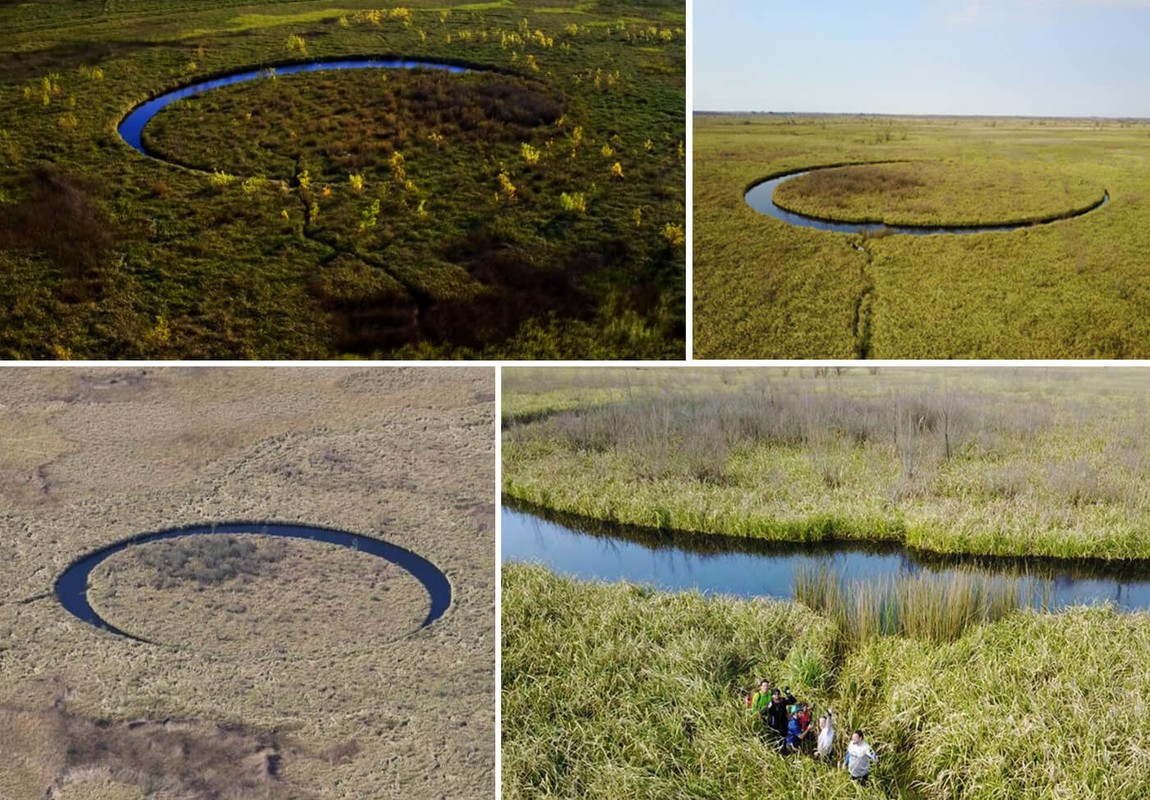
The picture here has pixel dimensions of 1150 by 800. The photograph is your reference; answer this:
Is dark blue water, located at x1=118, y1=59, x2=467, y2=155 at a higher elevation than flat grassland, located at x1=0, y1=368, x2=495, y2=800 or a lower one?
higher

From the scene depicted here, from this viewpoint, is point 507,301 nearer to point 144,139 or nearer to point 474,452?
point 474,452

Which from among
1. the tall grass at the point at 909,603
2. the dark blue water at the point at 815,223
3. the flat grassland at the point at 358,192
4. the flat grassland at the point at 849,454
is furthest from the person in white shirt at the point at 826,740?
the dark blue water at the point at 815,223

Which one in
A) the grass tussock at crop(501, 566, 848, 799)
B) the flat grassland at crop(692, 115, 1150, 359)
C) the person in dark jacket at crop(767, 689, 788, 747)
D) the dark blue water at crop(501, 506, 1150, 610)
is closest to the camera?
the grass tussock at crop(501, 566, 848, 799)

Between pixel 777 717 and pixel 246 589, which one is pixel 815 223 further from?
pixel 246 589

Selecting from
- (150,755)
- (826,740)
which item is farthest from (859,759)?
(150,755)

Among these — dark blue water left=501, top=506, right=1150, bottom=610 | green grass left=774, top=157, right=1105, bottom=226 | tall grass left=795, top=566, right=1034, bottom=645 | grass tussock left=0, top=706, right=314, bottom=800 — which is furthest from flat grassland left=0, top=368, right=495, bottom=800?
green grass left=774, top=157, right=1105, bottom=226

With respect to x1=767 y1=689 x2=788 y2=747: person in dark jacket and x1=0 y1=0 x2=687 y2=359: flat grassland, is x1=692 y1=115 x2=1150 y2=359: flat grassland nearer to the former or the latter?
x1=0 y1=0 x2=687 y2=359: flat grassland
